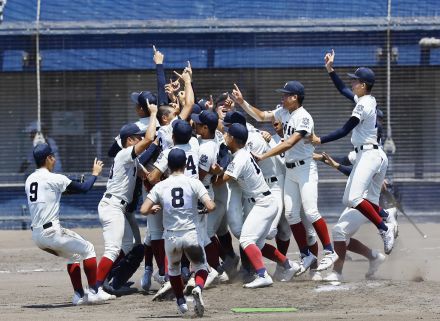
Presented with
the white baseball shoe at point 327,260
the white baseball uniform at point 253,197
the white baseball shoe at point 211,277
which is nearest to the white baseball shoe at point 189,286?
the white baseball shoe at point 211,277

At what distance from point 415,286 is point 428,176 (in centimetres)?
732

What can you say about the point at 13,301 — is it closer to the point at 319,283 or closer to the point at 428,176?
the point at 319,283

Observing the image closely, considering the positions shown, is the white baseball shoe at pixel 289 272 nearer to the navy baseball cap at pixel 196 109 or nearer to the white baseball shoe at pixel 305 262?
the white baseball shoe at pixel 305 262

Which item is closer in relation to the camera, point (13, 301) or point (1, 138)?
point (13, 301)

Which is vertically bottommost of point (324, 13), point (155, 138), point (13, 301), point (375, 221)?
point (13, 301)

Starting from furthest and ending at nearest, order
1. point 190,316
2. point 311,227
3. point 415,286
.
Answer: point 311,227 → point 415,286 → point 190,316

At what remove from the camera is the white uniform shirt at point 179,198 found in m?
→ 8.95

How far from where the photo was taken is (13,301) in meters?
10.4

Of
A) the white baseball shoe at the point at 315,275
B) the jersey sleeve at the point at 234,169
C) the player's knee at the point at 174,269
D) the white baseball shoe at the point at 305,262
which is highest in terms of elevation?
the jersey sleeve at the point at 234,169

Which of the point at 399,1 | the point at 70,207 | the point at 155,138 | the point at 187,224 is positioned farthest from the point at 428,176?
the point at 187,224

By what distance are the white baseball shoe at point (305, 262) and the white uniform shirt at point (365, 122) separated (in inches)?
48.8

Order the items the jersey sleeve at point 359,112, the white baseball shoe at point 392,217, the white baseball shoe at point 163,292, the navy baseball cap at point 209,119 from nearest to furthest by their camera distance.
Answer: the white baseball shoe at point 163,292 → the navy baseball cap at point 209,119 → the jersey sleeve at point 359,112 → the white baseball shoe at point 392,217

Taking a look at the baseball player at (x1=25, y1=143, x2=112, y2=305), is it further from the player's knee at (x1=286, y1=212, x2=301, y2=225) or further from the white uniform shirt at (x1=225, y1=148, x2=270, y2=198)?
the player's knee at (x1=286, y1=212, x2=301, y2=225)

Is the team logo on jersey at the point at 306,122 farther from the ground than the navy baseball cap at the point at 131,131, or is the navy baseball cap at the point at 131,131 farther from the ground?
the team logo on jersey at the point at 306,122
